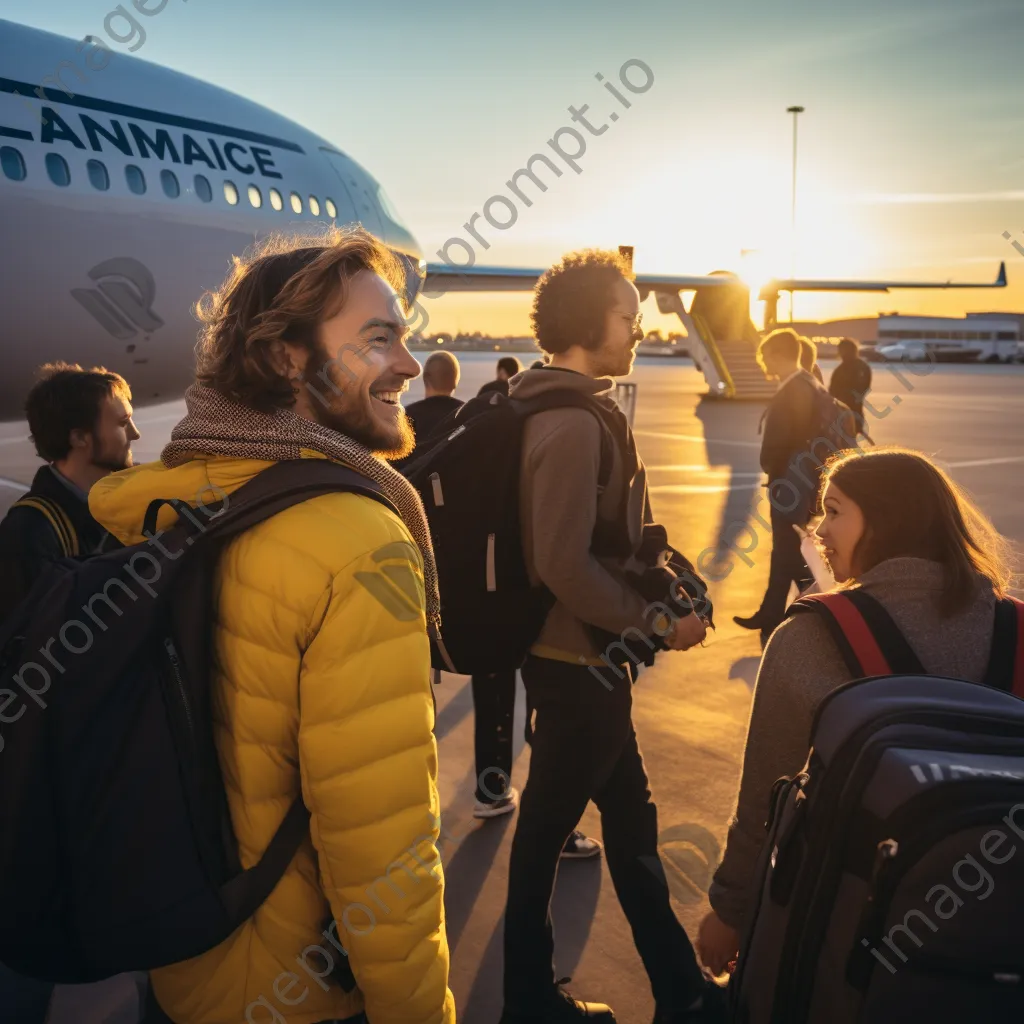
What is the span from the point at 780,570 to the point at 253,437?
5.13m

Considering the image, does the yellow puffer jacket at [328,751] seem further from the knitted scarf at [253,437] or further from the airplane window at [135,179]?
the airplane window at [135,179]

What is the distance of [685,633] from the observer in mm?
2467

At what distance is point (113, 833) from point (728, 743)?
3507mm

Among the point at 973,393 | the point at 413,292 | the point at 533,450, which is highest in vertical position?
the point at 413,292

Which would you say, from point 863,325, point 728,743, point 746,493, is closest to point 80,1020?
point 728,743

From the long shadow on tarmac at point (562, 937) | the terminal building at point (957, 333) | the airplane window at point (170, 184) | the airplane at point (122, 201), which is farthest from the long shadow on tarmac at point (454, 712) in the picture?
the terminal building at point (957, 333)

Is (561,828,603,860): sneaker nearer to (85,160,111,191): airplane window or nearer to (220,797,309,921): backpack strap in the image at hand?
(220,797,309,921): backpack strap

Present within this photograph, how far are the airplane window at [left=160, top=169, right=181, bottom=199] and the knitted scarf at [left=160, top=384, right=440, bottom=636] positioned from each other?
8.03 m

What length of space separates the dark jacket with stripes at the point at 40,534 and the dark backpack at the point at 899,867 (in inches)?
82.2

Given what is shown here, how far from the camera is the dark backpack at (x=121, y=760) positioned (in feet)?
3.92

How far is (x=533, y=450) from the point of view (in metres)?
2.39

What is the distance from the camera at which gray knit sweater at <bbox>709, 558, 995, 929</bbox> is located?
168cm

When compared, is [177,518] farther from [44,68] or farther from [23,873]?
[44,68]

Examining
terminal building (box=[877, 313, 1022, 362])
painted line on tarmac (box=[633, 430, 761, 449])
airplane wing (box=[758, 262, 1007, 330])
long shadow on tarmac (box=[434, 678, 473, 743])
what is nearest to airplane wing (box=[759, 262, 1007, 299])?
airplane wing (box=[758, 262, 1007, 330])
